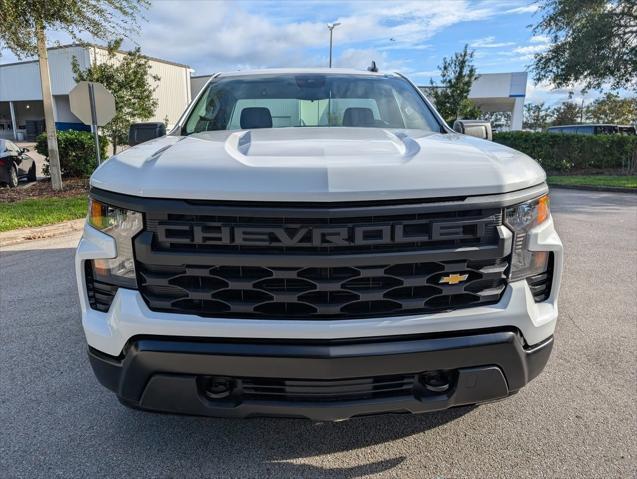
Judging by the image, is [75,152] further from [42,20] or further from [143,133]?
[143,133]

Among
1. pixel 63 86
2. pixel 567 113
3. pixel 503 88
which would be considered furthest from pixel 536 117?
pixel 63 86

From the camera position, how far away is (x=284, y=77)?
12.3ft

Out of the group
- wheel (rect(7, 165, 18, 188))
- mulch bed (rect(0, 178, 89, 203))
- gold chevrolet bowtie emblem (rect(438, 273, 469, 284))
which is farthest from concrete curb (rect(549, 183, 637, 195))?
wheel (rect(7, 165, 18, 188))

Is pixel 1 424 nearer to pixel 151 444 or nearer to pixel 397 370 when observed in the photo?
pixel 151 444

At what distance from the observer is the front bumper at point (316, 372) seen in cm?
184

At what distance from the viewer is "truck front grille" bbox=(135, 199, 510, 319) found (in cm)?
Result: 183

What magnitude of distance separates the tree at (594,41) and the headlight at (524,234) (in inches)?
773

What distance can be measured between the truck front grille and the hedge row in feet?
62.4

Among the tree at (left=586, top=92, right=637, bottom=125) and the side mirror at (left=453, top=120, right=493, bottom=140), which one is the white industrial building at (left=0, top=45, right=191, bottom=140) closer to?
the side mirror at (left=453, top=120, right=493, bottom=140)

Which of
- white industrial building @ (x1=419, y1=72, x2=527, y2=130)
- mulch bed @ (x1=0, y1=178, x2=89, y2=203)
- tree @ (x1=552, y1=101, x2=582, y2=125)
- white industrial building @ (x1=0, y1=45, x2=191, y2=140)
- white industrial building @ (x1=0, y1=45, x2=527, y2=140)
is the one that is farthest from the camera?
tree @ (x1=552, y1=101, x2=582, y2=125)

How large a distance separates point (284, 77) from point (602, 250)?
204 inches

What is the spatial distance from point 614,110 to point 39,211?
51912 mm

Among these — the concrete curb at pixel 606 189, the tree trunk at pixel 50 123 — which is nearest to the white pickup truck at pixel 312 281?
the tree trunk at pixel 50 123

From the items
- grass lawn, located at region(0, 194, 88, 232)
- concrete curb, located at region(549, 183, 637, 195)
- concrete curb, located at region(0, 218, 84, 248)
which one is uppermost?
grass lawn, located at region(0, 194, 88, 232)
